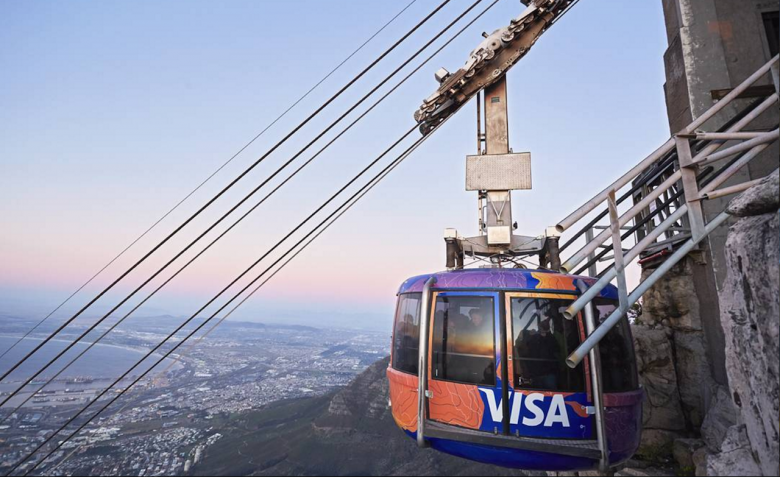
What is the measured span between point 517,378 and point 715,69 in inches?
404

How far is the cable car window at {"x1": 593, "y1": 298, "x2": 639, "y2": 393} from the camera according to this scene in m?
4.34

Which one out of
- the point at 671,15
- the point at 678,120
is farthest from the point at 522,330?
the point at 671,15

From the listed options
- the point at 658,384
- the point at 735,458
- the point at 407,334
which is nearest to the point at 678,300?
the point at 658,384

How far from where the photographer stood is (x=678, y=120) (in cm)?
931

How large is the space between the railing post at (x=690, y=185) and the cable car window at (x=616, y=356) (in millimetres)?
1410

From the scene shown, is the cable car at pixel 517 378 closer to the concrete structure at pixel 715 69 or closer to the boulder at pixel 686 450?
the boulder at pixel 686 450

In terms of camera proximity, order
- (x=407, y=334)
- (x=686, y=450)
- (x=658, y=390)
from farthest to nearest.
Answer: (x=658, y=390) → (x=686, y=450) → (x=407, y=334)

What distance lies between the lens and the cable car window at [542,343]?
4098 millimetres

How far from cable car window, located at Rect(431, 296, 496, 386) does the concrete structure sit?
23.0 feet

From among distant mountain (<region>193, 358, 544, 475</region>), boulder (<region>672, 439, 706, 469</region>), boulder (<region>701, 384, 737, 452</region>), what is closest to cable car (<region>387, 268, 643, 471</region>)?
boulder (<region>701, 384, 737, 452</region>)

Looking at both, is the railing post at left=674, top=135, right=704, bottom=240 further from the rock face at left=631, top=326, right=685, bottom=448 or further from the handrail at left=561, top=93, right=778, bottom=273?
the rock face at left=631, top=326, right=685, bottom=448

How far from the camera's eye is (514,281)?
4395 mm

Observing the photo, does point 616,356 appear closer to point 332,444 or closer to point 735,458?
point 735,458

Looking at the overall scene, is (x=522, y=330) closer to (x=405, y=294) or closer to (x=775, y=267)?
(x=405, y=294)
